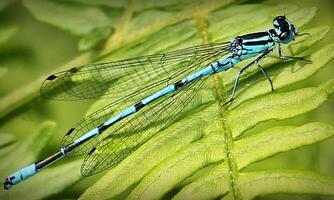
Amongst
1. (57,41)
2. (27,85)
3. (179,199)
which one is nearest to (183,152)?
(179,199)

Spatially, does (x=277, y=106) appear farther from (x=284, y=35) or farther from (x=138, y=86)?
(x=138, y=86)

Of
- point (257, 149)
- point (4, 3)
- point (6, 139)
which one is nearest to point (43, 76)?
point (6, 139)

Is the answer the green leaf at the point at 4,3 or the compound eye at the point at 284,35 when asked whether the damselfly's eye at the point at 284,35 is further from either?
the green leaf at the point at 4,3

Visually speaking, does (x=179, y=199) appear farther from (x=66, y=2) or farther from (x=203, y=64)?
(x=66, y=2)

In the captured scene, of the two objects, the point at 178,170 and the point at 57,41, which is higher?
the point at 57,41

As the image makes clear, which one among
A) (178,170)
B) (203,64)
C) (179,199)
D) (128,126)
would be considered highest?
(203,64)

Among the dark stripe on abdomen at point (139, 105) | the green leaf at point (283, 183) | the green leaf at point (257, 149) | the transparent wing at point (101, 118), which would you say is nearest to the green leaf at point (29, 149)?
the transparent wing at point (101, 118)
